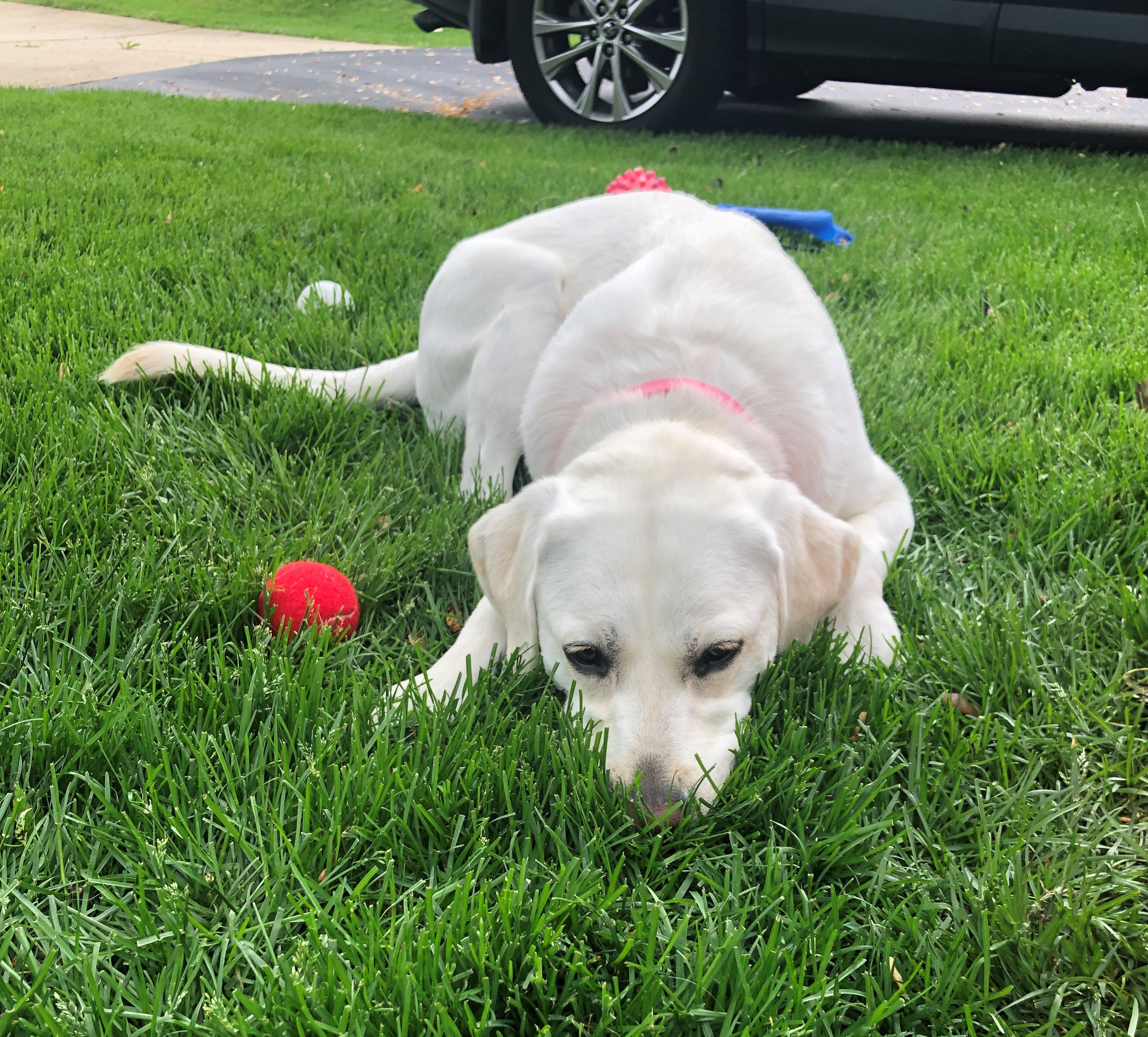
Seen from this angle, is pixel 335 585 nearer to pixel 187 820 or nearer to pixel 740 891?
pixel 187 820

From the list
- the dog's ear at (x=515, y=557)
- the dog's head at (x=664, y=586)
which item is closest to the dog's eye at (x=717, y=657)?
the dog's head at (x=664, y=586)

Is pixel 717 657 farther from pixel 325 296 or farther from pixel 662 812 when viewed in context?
pixel 325 296

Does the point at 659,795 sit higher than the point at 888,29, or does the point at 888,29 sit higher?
the point at 888,29

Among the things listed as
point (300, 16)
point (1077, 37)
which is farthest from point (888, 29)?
point (300, 16)

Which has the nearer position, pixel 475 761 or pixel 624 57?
pixel 475 761

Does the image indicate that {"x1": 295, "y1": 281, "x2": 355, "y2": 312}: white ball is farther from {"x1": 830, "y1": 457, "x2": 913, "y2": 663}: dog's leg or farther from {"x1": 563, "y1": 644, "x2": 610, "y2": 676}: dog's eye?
{"x1": 563, "y1": 644, "x2": 610, "y2": 676}: dog's eye

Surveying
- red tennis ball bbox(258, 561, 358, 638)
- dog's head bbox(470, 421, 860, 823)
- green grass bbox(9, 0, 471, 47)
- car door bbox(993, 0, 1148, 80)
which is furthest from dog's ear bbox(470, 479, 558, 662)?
green grass bbox(9, 0, 471, 47)

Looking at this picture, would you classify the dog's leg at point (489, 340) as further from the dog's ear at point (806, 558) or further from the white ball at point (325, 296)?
the dog's ear at point (806, 558)

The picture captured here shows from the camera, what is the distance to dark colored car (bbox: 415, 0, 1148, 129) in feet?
22.1

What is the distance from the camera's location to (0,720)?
1.66 m

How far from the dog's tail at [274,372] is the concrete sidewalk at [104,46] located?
986 centimetres

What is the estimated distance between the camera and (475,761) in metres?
1.61

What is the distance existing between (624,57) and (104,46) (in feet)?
39.5

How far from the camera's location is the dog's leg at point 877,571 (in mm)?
2057
